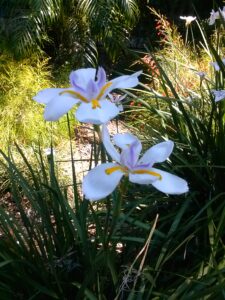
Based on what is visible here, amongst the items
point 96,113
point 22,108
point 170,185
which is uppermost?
point 22,108

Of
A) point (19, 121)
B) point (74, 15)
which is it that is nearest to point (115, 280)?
point (19, 121)

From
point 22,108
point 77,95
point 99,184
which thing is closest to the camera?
point 99,184

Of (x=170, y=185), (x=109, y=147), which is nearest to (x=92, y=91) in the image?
(x=109, y=147)

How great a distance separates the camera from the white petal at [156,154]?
105cm

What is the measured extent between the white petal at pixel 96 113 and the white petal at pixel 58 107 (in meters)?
0.02

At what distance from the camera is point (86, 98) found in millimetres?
1021

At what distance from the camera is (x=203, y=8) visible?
8.29 m

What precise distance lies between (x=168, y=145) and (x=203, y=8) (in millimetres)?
7740

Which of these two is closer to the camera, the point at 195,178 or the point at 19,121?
the point at 195,178

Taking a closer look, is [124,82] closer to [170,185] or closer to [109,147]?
[109,147]

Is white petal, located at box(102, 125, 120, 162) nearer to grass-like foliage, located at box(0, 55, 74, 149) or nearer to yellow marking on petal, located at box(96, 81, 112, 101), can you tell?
yellow marking on petal, located at box(96, 81, 112, 101)

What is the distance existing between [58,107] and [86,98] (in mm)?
Answer: 75

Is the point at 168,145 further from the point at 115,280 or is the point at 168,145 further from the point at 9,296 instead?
the point at 9,296

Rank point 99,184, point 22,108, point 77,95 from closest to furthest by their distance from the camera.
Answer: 1. point 99,184
2. point 77,95
3. point 22,108
